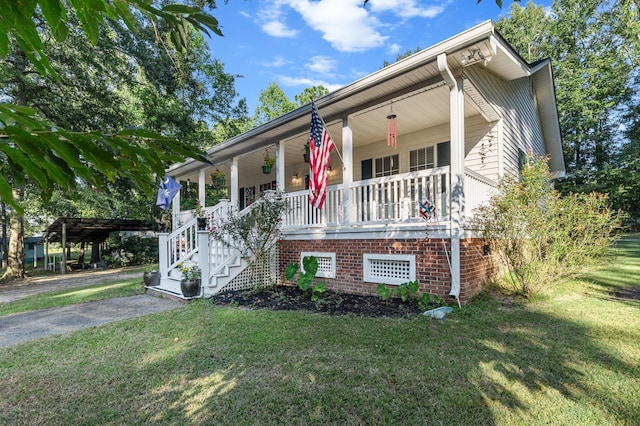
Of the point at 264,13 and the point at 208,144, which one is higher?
the point at 208,144

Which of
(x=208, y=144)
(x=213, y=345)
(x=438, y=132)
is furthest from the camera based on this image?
(x=208, y=144)

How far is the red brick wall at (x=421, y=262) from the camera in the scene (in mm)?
5633

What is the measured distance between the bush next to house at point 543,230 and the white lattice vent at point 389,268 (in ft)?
4.99

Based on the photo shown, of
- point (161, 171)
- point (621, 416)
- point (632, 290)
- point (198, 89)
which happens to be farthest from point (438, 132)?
point (198, 89)

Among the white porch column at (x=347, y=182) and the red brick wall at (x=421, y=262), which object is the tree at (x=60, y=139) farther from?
the white porch column at (x=347, y=182)

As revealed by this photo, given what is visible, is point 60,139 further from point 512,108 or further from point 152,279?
point 512,108

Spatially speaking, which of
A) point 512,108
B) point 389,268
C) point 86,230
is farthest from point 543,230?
point 86,230

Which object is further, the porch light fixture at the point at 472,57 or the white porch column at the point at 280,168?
the white porch column at the point at 280,168

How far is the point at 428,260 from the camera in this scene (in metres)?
5.81

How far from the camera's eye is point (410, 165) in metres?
9.22

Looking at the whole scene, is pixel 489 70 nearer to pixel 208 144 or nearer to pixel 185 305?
pixel 185 305

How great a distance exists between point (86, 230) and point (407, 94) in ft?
54.4

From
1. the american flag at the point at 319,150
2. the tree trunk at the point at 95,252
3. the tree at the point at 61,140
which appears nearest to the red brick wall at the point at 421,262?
the american flag at the point at 319,150

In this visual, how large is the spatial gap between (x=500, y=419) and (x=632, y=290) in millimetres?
6188
